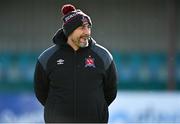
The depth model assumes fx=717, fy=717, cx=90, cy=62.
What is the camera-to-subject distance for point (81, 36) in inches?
191

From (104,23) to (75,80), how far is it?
9.21 meters

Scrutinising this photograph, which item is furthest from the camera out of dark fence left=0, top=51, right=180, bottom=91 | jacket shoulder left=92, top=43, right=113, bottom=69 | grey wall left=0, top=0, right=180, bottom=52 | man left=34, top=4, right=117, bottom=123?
grey wall left=0, top=0, right=180, bottom=52

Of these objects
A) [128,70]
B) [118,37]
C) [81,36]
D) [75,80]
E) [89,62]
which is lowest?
[128,70]

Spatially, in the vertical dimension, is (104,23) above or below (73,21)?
below

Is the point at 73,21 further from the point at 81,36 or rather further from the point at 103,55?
the point at 103,55

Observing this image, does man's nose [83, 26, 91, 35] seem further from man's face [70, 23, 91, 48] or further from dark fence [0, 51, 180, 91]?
dark fence [0, 51, 180, 91]

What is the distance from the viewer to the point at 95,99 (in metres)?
4.84

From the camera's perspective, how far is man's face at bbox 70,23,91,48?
4848 millimetres

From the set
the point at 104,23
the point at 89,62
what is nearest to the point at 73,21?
the point at 89,62

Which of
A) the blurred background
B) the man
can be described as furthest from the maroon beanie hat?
the blurred background

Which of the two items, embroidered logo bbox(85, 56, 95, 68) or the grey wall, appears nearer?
embroidered logo bbox(85, 56, 95, 68)

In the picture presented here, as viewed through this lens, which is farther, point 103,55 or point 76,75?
point 103,55

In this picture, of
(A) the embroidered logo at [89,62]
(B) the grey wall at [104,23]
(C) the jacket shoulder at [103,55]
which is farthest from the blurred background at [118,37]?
(A) the embroidered logo at [89,62]

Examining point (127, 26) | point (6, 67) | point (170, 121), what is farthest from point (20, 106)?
point (127, 26)
